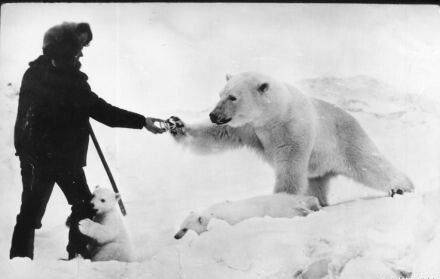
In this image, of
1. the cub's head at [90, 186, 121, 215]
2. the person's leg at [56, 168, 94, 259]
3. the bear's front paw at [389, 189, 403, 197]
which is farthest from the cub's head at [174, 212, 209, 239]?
the bear's front paw at [389, 189, 403, 197]

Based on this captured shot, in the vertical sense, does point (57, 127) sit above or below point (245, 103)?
below

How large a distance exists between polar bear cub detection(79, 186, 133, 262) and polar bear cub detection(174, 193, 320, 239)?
35cm

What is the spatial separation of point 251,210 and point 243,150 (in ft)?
1.42

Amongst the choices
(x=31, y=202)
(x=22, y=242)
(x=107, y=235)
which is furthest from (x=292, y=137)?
(x=22, y=242)

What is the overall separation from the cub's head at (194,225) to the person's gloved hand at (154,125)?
643 millimetres

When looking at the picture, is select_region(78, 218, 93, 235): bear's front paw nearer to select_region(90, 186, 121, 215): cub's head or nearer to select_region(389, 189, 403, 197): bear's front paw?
select_region(90, 186, 121, 215): cub's head

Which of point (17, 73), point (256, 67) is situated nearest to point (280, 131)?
point (256, 67)

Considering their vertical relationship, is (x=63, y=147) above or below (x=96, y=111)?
below

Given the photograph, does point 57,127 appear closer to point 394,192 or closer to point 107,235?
point 107,235

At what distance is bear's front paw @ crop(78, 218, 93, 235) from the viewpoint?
128 inches

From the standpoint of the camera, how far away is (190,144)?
3.55 metres

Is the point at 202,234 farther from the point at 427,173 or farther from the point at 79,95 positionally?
the point at 427,173

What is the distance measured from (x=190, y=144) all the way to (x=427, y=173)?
5.58 feet

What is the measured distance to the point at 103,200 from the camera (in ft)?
10.9
